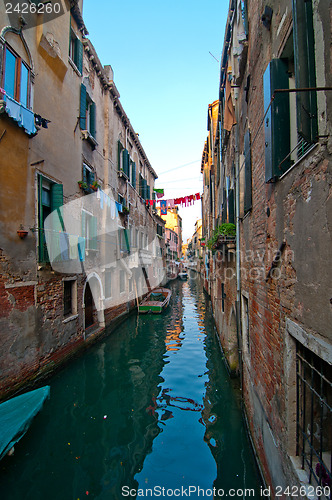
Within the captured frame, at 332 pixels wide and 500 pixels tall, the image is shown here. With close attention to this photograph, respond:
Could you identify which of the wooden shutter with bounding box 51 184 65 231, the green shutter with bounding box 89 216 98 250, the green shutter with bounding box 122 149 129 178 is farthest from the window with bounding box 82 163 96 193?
the green shutter with bounding box 122 149 129 178

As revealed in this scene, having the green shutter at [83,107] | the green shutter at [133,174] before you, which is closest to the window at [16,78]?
the green shutter at [83,107]

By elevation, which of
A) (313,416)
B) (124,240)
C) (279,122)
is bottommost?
(313,416)

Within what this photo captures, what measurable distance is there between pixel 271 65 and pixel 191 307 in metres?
16.2

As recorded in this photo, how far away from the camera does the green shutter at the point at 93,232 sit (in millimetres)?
10559

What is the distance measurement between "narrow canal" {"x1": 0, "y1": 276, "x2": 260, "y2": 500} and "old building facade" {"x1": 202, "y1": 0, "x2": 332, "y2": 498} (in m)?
0.87

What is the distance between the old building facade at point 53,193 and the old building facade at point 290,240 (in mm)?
4657

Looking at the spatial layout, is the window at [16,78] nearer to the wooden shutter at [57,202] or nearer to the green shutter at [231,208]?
the wooden shutter at [57,202]

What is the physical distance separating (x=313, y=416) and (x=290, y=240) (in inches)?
60.6

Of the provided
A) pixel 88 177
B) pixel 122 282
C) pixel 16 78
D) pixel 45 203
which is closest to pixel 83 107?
pixel 88 177

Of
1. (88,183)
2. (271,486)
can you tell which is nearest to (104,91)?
(88,183)

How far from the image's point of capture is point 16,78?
5984mm

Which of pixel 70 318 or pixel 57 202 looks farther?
pixel 70 318

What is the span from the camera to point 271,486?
3137 millimetres

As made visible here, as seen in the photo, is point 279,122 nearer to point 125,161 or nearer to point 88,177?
point 88,177
